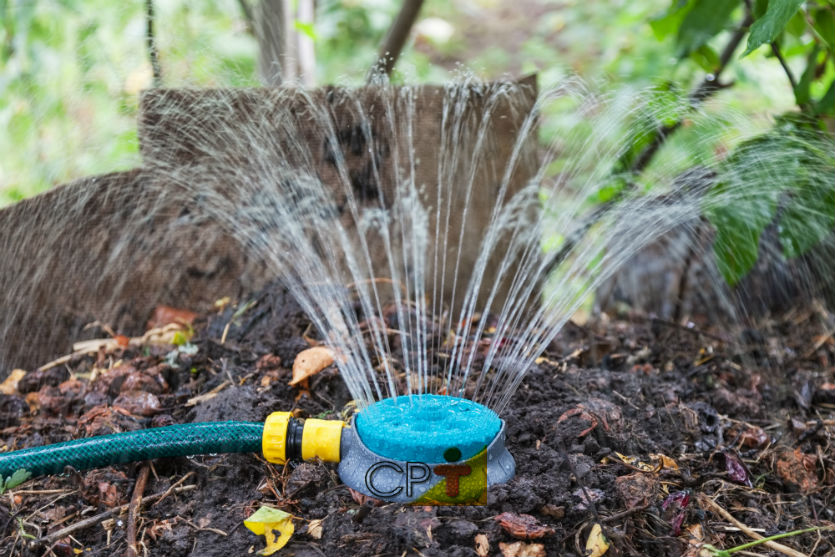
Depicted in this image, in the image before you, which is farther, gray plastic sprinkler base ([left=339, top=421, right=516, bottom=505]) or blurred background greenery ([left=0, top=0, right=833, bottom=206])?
blurred background greenery ([left=0, top=0, right=833, bottom=206])

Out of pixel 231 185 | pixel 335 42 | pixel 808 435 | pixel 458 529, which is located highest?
pixel 335 42

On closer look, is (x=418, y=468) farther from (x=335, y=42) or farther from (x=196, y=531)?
(x=335, y=42)

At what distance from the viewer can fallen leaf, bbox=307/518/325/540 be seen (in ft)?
4.82

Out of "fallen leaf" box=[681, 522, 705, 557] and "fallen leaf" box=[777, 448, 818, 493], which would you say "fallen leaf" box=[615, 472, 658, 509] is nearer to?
"fallen leaf" box=[681, 522, 705, 557]

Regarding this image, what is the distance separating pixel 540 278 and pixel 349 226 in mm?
733

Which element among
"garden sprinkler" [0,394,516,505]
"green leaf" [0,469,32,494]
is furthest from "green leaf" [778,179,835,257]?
"green leaf" [0,469,32,494]

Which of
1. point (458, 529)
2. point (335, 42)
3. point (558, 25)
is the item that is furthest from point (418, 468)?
point (558, 25)

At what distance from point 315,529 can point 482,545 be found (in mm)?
326

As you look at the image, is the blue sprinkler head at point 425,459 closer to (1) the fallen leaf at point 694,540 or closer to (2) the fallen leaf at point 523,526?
(2) the fallen leaf at point 523,526

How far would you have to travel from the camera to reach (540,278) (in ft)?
9.27

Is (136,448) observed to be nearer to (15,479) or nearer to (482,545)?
(15,479)

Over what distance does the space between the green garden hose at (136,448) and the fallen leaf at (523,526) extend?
0.55 meters

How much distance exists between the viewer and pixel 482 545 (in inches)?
56.3

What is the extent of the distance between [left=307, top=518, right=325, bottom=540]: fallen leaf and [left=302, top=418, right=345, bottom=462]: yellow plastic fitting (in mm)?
154
